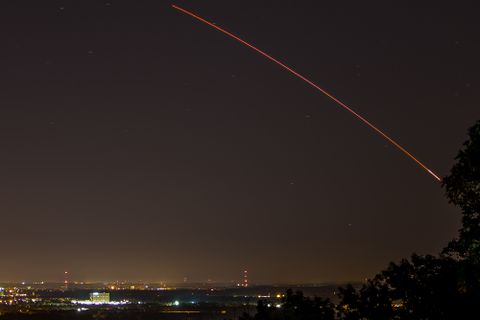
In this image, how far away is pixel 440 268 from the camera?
18.8 metres

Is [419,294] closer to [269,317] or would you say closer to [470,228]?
[269,317]

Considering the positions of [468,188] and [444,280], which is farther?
[444,280]

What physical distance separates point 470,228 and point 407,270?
19.6ft

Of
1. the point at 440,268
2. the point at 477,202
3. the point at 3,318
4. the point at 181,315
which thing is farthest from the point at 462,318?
the point at 181,315

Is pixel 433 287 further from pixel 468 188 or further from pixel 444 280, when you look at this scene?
pixel 468 188

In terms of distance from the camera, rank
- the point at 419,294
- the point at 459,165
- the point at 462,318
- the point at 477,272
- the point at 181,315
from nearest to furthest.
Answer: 1. the point at 477,272
2. the point at 459,165
3. the point at 462,318
4. the point at 419,294
5. the point at 181,315

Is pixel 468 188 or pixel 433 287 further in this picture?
pixel 433 287

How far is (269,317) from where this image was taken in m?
18.7

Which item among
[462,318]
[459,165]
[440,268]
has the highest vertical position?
[459,165]

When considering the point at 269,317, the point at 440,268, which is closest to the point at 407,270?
the point at 440,268

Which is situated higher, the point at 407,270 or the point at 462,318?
the point at 407,270

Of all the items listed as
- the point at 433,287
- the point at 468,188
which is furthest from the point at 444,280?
the point at 468,188

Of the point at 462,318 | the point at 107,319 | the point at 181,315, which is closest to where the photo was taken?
the point at 462,318

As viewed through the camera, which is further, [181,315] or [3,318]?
[181,315]
